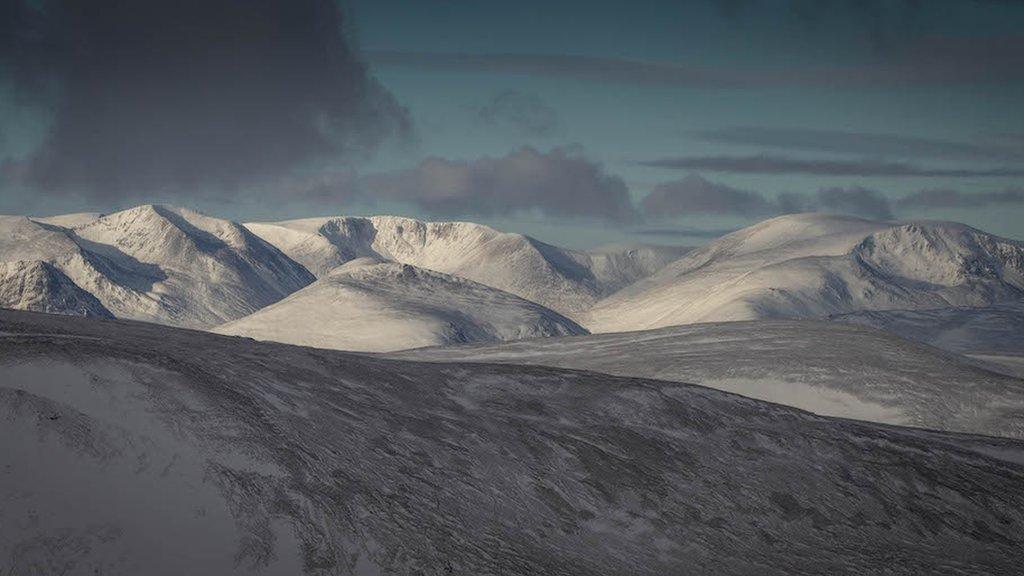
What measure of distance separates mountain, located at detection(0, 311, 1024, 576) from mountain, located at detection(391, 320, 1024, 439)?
30.1m

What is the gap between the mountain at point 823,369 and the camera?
11500cm

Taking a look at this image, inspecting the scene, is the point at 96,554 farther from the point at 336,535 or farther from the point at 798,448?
the point at 798,448

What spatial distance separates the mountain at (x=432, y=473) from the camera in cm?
3778

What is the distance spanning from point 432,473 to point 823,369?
87772 millimetres

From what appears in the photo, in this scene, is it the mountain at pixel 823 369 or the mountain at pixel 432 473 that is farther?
the mountain at pixel 823 369

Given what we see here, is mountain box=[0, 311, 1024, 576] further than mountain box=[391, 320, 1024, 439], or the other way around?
mountain box=[391, 320, 1024, 439]

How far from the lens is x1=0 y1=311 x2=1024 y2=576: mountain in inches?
1487

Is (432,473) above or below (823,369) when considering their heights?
above

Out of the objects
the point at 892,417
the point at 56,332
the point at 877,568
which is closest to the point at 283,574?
the point at 56,332

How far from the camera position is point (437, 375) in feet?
249

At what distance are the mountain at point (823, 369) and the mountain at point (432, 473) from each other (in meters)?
30.1

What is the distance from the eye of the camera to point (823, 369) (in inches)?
5084

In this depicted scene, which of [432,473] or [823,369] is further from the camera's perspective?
[823,369]

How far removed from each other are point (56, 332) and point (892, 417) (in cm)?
8374
